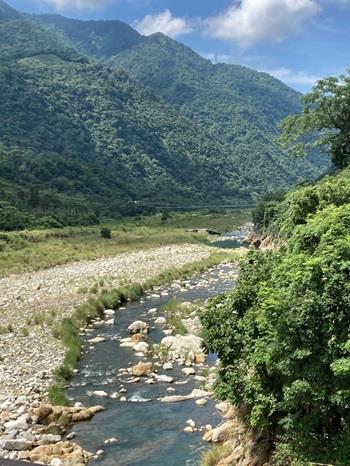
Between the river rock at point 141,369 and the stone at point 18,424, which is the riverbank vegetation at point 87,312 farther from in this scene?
the river rock at point 141,369

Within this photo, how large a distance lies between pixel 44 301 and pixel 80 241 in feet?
133

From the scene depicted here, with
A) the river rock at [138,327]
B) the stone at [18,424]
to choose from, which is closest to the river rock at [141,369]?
the river rock at [138,327]

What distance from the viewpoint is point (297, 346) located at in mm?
12344

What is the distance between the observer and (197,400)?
74.3 ft

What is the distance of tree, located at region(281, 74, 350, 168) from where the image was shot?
5162 cm

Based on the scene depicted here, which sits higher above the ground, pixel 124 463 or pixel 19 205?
pixel 19 205

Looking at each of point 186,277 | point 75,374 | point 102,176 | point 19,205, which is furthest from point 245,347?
point 102,176

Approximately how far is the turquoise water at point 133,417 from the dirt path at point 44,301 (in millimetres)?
2120

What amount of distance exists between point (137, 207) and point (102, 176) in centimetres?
4329

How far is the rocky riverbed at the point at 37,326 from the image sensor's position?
1891cm

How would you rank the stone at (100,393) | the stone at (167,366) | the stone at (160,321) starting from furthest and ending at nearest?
the stone at (160,321) < the stone at (167,366) < the stone at (100,393)

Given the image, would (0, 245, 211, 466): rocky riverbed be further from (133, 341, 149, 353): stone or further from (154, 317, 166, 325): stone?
(154, 317, 166, 325): stone

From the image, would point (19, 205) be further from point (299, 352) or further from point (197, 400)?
point (299, 352)

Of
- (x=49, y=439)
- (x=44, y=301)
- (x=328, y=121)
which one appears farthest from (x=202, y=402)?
(x=328, y=121)
